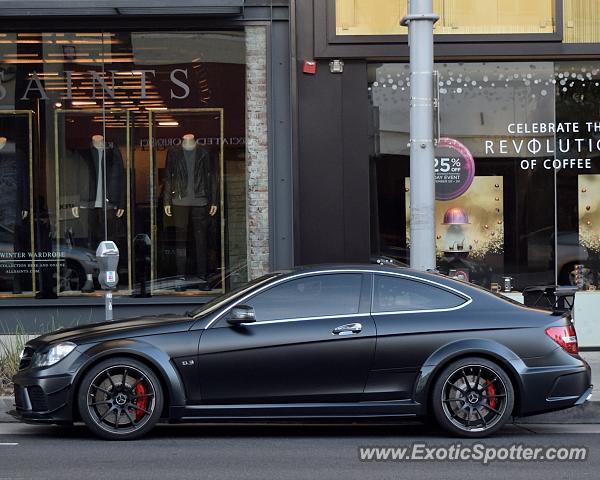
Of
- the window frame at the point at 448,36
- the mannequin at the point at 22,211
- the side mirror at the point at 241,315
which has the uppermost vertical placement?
the window frame at the point at 448,36

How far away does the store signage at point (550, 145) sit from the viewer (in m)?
14.7

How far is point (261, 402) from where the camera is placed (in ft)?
28.7

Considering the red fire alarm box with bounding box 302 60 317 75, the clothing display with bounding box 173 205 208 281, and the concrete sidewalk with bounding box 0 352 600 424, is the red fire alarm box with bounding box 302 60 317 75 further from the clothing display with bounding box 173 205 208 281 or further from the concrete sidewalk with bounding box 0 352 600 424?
the concrete sidewalk with bounding box 0 352 600 424

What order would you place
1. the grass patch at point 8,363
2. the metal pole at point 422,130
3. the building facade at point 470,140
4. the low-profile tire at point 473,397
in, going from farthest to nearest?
the building facade at point 470,140 → the metal pole at point 422,130 → the grass patch at point 8,363 → the low-profile tire at point 473,397

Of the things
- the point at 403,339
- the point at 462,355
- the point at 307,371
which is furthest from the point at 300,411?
the point at 462,355

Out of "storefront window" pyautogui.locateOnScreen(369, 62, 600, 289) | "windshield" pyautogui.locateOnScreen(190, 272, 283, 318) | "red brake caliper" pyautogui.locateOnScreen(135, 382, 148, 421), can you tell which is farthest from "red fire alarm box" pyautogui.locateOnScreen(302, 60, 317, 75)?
"red brake caliper" pyautogui.locateOnScreen(135, 382, 148, 421)

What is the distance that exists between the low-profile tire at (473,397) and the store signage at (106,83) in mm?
7363

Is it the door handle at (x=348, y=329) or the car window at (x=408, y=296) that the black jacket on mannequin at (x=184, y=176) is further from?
the door handle at (x=348, y=329)

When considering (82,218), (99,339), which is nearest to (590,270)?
(82,218)

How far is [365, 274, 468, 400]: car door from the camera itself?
28.8 feet

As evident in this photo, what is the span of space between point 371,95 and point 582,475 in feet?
26.4

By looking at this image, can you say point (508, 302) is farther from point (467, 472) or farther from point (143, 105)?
point (143, 105)

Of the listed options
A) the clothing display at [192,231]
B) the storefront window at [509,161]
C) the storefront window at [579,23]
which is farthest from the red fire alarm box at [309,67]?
the storefront window at [579,23]

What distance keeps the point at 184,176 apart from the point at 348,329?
6637mm
